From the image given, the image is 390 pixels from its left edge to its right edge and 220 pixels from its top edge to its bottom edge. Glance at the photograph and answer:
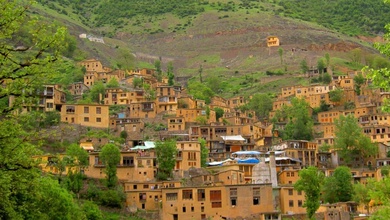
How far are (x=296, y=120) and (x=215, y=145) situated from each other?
15.6m

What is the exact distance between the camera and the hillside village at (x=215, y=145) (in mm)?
67688

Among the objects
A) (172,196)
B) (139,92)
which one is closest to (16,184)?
(172,196)

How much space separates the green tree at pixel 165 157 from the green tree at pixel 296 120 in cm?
2687

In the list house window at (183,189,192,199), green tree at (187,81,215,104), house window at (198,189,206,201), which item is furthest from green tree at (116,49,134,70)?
house window at (198,189,206,201)

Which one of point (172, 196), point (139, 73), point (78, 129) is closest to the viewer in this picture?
point (172, 196)

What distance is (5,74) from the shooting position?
2053 cm

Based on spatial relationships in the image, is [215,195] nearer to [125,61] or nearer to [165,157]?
[165,157]

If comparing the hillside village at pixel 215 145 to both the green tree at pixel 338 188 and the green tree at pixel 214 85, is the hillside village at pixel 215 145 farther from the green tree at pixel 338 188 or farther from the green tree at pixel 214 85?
the green tree at pixel 214 85

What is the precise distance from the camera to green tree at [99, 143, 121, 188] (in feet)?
227

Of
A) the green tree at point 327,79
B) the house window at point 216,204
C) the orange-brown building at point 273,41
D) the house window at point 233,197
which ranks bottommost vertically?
the house window at point 216,204

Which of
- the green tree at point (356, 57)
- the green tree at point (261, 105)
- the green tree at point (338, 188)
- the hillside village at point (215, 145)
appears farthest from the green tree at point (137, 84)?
the green tree at point (356, 57)

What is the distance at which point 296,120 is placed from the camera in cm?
10031

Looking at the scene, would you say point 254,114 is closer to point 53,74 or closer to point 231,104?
point 231,104

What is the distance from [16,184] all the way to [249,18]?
172 meters
